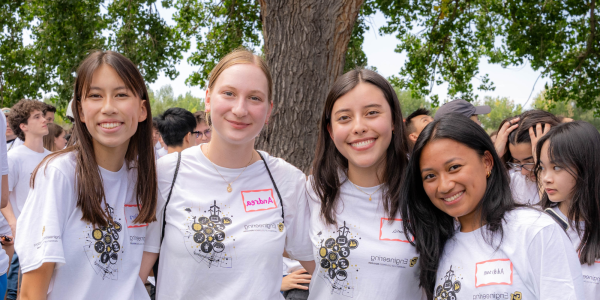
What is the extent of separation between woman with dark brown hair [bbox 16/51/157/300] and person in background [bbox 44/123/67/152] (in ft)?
16.5

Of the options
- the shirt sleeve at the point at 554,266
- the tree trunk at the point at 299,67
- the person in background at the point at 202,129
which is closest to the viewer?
the shirt sleeve at the point at 554,266

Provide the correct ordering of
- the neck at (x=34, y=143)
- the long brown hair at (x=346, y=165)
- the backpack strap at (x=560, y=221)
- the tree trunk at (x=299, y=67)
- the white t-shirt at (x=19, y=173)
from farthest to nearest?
the neck at (x=34, y=143)
the white t-shirt at (x=19, y=173)
the tree trunk at (x=299, y=67)
the backpack strap at (x=560, y=221)
the long brown hair at (x=346, y=165)

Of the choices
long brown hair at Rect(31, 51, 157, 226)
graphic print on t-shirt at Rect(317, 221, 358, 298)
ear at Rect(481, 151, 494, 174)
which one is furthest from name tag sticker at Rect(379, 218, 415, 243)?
long brown hair at Rect(31, 51, 157, 226)

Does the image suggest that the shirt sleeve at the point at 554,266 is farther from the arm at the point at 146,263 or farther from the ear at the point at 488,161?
the arm at the point at 146,263

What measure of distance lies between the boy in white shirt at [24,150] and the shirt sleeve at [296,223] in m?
3.64

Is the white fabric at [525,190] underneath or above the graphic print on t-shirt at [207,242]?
above

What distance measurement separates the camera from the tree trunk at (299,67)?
4.00 meters

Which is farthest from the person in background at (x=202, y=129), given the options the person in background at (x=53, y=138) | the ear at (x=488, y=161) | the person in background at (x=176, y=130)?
the ear at (x=488, y=161)

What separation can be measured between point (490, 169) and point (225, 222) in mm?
1216

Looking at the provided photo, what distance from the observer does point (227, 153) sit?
218 centimetres

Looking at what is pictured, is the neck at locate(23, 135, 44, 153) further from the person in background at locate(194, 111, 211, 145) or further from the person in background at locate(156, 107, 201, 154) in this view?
the person in background at locate(194, 111, 211, 145)

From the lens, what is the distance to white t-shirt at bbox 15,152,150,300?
1733mm

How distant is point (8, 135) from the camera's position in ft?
21.8

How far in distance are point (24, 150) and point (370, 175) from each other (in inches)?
178
